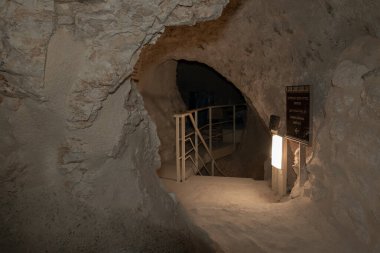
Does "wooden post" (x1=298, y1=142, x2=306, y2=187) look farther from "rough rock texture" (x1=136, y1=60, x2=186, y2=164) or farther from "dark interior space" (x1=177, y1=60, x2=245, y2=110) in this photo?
"dark interior space" (x1=177, y1=60, x2=245, y2=110)

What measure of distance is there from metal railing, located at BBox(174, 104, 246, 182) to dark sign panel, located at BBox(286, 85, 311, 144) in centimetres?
199

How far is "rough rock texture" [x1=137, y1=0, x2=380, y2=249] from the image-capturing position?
318cm

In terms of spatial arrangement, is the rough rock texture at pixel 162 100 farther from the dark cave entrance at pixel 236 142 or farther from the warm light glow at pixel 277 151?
the warm light glow at pixel 277 151

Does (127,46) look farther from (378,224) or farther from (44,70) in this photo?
(378,224)

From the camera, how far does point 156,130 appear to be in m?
3.36

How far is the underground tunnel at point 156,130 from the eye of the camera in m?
2.33

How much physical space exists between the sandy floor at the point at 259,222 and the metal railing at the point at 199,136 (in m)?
0.97

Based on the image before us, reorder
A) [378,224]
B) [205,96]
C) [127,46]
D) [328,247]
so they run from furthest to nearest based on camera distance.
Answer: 1. [205,96]
2. [328,247]
3. [378,224]
4. [127,46]

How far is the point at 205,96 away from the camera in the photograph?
13414 millimetres

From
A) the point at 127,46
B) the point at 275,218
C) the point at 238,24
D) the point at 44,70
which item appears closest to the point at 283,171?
the point at 275,218

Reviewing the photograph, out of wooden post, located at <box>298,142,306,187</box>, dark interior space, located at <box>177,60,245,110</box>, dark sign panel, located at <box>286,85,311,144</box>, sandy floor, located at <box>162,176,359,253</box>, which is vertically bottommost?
sandy floor, located at <box>162,176,359,253</box>

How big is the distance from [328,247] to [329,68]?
7.31 feet

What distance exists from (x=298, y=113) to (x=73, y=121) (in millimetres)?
3275

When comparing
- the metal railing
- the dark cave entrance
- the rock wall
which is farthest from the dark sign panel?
the dark cave entrance
